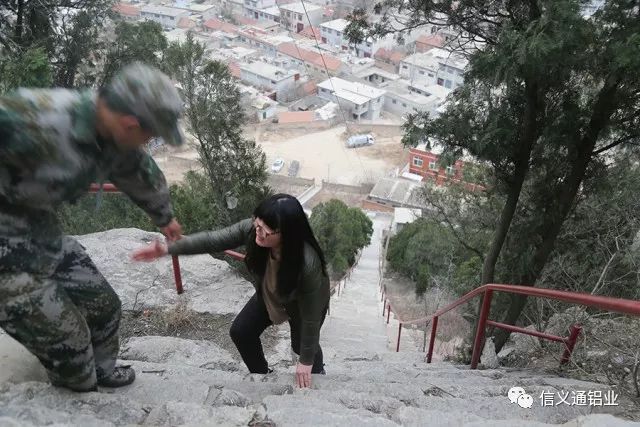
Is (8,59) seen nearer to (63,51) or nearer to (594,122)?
(63,51)

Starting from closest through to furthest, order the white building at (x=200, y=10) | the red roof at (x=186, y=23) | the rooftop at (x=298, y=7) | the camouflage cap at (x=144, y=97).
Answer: the camouflage cap at (x=144, y=97) < the red roof at (x=186, y=23) < the rooftop at (x=298, y=7) < the white building at (x=200, y=10)

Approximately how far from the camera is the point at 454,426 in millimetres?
2525

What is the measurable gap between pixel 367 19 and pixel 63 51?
6766 mm

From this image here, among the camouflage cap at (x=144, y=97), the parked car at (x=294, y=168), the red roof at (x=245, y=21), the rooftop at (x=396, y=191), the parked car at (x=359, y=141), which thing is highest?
the camouflage cap at (x=144, y=97)

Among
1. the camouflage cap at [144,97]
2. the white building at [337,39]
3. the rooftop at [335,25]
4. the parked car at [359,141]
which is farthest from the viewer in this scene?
the rooftop at [335,25]

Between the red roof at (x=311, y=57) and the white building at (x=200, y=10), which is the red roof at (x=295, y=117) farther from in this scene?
the white building at (x=200, y=10)

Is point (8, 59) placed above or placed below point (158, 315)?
above

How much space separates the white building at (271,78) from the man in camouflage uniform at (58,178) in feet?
116

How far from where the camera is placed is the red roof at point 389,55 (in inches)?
1567

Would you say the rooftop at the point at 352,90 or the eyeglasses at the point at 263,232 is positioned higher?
the eyeglasses at the point at 263,232

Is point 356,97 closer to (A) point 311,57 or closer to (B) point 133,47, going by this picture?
(A) point 311,57

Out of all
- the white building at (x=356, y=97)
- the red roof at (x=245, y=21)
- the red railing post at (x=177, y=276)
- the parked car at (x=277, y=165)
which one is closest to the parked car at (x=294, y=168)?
the parked car at (x=277, y=165)

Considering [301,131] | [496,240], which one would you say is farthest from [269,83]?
[496,240]

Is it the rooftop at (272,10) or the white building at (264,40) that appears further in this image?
the rooftop at (272,10)
